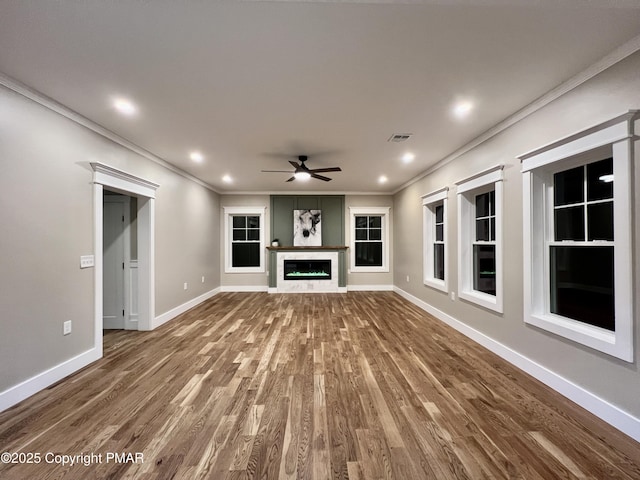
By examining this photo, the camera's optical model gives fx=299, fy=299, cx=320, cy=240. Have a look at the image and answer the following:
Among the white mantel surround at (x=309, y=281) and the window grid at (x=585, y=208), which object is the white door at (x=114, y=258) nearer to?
the white mantel surround at (x=309, y=281)

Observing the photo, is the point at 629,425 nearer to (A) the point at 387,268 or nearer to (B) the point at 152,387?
(B) the point at 152,387

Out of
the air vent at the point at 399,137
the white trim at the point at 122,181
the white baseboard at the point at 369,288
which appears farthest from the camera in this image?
the white baseboard at the point at 369,288

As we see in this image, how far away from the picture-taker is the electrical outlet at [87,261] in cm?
314

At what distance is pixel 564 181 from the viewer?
2.76 meters

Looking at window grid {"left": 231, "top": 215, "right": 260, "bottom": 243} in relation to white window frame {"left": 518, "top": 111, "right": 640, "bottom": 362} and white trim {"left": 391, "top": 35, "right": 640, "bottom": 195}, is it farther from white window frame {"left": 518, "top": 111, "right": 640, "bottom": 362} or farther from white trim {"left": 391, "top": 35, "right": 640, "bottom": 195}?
white window frame {"left": 518, "top": 111, "right": 640, "bottom": 362}

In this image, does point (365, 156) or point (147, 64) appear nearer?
point (147, 64)

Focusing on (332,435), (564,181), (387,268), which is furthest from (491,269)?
(387,268)

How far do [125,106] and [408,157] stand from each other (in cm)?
375

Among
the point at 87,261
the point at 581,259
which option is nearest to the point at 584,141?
the point at 581,259

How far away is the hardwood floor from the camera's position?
1707 millimetres

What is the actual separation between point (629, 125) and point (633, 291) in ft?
3.63

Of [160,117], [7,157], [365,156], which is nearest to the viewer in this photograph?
[7,157]

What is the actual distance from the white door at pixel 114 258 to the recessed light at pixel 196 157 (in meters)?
1.18

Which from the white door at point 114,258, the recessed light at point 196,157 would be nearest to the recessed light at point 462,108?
the recessed light at point 196,157
